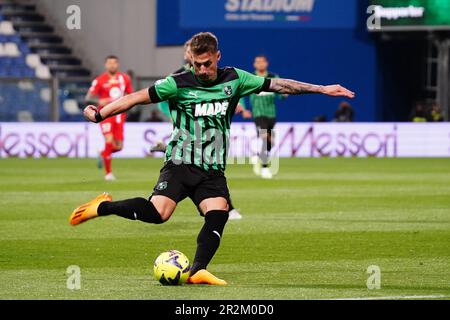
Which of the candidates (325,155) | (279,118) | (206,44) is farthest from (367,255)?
(279,118)

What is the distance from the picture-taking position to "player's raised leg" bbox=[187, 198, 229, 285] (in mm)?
9680

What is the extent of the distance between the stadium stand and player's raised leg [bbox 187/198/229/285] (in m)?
25.1

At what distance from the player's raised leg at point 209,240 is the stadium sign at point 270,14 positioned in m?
27.0

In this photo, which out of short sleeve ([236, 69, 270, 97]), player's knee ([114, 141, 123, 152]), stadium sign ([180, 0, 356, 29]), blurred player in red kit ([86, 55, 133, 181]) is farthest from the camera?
stadium sign ([180, 0, 356, 29])

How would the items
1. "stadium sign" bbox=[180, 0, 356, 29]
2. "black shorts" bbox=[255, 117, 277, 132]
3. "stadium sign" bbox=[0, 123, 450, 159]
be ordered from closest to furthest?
"black shorts" bbox=[255, 117, 277, 132] < "stadium sign" bbox=[0, 123, 450, 159] < "stadium sign" bbox=[180, 0, 356, 29]

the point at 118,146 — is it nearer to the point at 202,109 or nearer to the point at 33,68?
the point at 202,109

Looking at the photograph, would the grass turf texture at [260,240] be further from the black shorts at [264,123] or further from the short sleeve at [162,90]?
the short sleeve at [162,90]

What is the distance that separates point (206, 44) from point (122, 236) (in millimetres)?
4774

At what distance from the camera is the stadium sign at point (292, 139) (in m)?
31.5

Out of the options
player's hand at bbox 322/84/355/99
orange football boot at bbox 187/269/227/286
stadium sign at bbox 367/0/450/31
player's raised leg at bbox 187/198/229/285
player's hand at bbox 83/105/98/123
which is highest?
stadium sign at bbox 367/0/450/31

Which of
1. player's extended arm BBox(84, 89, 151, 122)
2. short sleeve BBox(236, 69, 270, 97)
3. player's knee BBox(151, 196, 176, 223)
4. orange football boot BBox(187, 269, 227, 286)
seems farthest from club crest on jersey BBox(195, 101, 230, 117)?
orange football boot BBox(187, 269, 227, 286)

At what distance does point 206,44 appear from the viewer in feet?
31.1

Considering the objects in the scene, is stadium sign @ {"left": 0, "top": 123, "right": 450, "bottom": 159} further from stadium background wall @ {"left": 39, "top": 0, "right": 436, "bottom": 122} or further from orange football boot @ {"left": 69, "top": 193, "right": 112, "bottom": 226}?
orange football boot @ {"left": 69, "top": 193, "right": 112, "bottom": 226}

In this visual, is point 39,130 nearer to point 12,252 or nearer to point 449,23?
point 449,23
